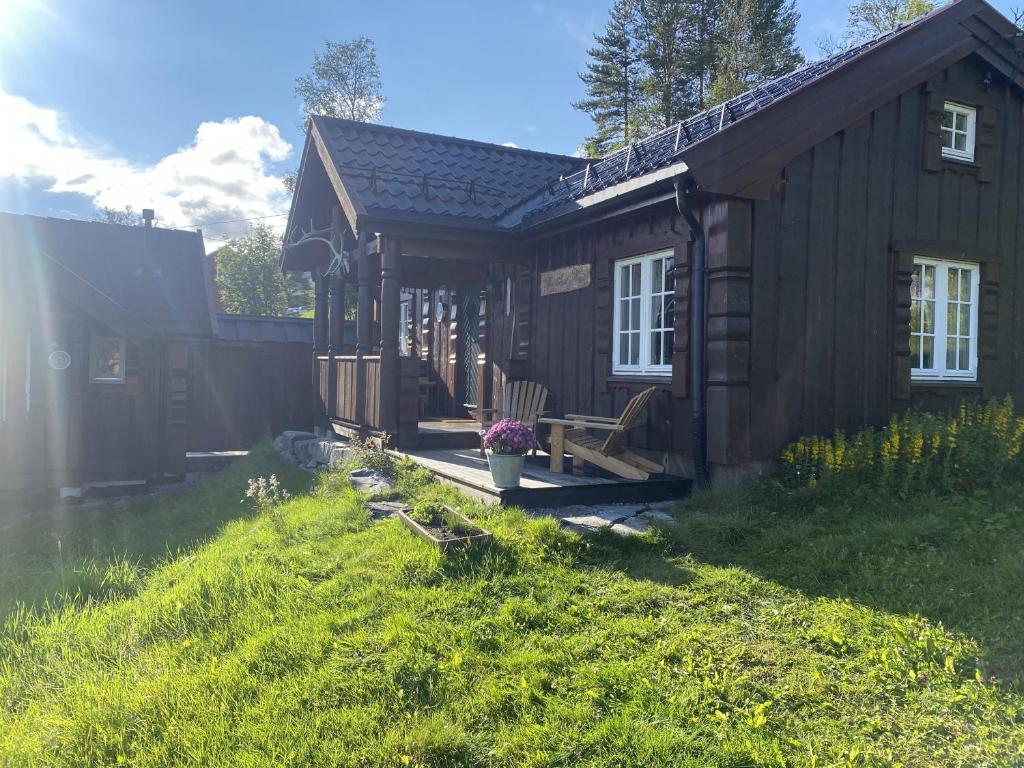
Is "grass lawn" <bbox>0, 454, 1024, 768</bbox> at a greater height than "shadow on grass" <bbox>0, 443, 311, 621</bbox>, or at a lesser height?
greater

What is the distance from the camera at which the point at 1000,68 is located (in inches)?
318

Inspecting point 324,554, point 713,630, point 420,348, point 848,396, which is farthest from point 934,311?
point 420,348

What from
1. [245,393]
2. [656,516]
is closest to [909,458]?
[656,516]

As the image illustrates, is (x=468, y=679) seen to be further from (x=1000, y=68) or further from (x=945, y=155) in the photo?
(x=1000, y=68)

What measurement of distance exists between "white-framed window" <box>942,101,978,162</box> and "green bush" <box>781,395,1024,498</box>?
3.08 meters

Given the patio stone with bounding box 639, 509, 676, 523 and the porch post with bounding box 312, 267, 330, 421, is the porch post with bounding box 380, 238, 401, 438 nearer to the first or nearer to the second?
the patio stone with bounding box 639, 509, 676, 523

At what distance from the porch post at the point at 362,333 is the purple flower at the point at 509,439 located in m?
3.74

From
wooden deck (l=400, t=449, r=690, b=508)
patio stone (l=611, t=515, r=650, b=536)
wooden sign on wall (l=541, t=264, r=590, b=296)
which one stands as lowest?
patio stone (l=611, t=515, r=650, b=536)

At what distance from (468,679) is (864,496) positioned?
4.25 metres

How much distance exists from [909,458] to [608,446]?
8.56 ft

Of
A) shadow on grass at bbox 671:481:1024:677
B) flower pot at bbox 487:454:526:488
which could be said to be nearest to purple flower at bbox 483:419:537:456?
flower pot at bbox 487:454:526:488

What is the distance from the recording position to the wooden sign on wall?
852cm

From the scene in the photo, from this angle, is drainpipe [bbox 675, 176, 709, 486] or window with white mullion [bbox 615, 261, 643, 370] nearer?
drainpipe [bbox 675, 176, 709, 486]

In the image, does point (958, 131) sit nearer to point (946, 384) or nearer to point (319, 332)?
point (946, 384)
